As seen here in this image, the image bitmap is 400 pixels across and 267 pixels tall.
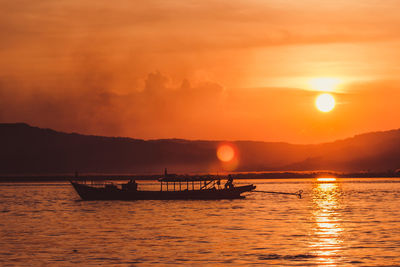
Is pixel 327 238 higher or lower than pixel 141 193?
lower

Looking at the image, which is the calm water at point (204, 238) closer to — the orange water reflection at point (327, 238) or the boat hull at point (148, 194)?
the orange water reflection at point (327, 238)

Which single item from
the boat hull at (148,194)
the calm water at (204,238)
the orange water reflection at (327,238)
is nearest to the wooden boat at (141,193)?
the boat hull at (148,194)

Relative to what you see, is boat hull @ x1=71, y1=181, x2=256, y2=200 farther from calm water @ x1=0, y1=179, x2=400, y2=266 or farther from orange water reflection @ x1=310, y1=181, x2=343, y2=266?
orange water reflection @ x1=310, y1=181, x2=343, y2=266

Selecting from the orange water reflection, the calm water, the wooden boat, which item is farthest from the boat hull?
the orange water reflection

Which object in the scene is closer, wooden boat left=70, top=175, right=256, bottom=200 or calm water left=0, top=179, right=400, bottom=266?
calm water left=0, top=179, right=400, bottom=266

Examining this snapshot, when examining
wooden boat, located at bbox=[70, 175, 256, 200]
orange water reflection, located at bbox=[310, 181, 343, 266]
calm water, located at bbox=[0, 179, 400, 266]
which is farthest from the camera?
wooden boat, located at bbox=[70, 175, 256, 200]

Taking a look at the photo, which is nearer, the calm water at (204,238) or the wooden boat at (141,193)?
the calm water at (204,238)

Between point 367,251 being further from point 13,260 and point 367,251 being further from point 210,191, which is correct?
point 210,191

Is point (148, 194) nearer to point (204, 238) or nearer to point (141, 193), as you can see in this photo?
point (141, 193)

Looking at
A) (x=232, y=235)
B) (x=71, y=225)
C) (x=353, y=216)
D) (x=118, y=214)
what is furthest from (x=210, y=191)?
(x=232, y=235)

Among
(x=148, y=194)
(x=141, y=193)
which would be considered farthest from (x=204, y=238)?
(x=148, y=194)

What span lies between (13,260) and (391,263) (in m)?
21.1

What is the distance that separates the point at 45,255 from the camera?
132 feet

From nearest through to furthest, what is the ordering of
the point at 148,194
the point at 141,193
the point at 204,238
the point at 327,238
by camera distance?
the point at 327,238 < the point at 204,238 < the point at 141,193 < the point at 148,194
